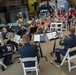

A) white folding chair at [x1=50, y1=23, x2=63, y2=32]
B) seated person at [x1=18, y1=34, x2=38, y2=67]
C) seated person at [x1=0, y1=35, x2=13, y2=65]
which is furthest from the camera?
white folding chair at [x1=50, y1=23, x2=63, y2=32]

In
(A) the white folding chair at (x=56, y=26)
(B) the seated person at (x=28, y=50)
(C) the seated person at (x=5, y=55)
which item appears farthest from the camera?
(A) the white folding chair at (x=56, y=26)

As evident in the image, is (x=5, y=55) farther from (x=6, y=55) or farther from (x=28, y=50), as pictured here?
(x=28, y=50)

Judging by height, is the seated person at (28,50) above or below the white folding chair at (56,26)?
above

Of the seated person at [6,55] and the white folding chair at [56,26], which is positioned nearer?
the seated person at [6,55]

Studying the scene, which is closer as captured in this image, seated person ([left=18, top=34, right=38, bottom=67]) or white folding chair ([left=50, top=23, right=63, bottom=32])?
seated person ([left=18, top=34, right=38, bottom=67])

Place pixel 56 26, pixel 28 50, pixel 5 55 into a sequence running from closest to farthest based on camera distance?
pixel 28 50 → pixel 5 55 → pixel 56 26

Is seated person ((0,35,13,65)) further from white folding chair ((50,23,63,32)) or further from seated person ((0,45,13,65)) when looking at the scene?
white folding chair ((50,23,63,32))

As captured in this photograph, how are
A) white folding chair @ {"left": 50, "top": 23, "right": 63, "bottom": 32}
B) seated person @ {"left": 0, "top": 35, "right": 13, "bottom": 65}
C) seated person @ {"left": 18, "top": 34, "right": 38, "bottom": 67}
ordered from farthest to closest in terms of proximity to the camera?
white folding chair @ {"left": 50, "top": 23, "right": 63, "bottom": 32}
seated person @ {"left": 0, "top": 35, "right": 13, "bottom": 65}
seated person @ {"left": 18, "top": 34, "right": 38, "bottom": 67}

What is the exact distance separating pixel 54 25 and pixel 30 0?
682cm

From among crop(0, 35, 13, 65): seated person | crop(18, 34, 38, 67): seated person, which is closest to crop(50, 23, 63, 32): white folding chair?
crop(0, 35, 13, 65): seated person

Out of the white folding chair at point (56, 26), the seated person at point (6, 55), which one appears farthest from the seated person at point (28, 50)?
the white folding chair at point (56, 26)

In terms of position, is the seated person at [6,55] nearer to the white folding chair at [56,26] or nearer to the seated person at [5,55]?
the seated person at [5,55]

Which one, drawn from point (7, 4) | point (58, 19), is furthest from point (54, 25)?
point (7, 4)

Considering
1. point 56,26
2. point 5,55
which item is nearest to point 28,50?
point 5,55
